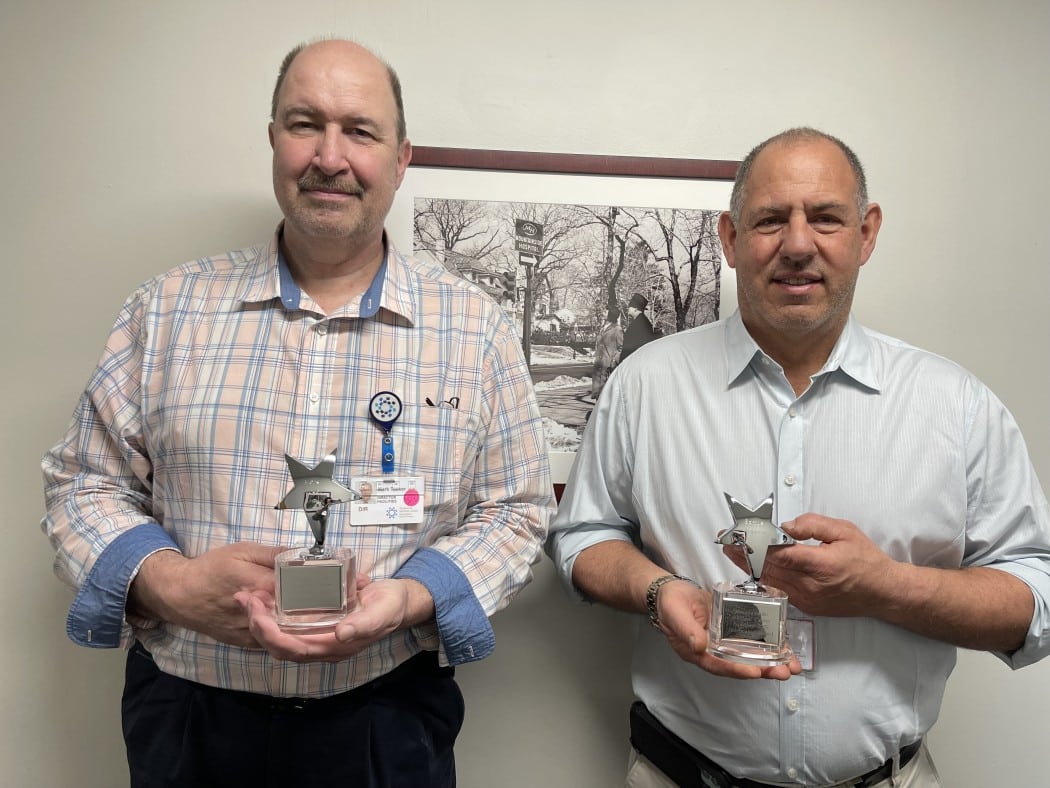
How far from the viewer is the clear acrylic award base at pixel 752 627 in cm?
132

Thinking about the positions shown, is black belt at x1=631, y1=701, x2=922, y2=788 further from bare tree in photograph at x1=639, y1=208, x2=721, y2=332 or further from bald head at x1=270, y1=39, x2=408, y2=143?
bald head at x1=270, y1=39, x2=408, y2=143

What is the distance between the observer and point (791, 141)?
1.62 m

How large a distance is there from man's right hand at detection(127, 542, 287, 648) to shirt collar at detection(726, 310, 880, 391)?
111cm

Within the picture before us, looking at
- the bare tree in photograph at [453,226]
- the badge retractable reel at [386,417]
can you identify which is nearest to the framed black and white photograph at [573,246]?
the bare tree in photograph at [453,226]

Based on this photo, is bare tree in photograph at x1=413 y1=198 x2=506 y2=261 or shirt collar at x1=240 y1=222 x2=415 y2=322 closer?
shirt collar at x1=240 y1=222 x2=415 y2=322

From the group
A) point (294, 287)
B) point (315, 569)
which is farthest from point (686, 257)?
point (315, 569)

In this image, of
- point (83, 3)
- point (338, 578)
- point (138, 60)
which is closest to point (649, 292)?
point (338, 578)

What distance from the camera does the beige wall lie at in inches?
79.5

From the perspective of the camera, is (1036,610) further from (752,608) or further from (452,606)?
(452,606)

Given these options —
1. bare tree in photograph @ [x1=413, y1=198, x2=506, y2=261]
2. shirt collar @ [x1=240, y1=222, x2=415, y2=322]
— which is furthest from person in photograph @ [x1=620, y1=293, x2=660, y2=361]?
shirt collar @ [x1=240, y1=222, x2=415, y2=322]

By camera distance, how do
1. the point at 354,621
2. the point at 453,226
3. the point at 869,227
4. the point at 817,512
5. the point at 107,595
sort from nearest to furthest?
the point at 354,621, the point at 107,595, the point at 817,512, the point at 869,227, the point at 453,226

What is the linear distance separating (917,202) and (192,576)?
7.38 feet

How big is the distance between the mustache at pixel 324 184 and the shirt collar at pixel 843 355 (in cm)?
96

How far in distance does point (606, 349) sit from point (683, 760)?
1109mm
